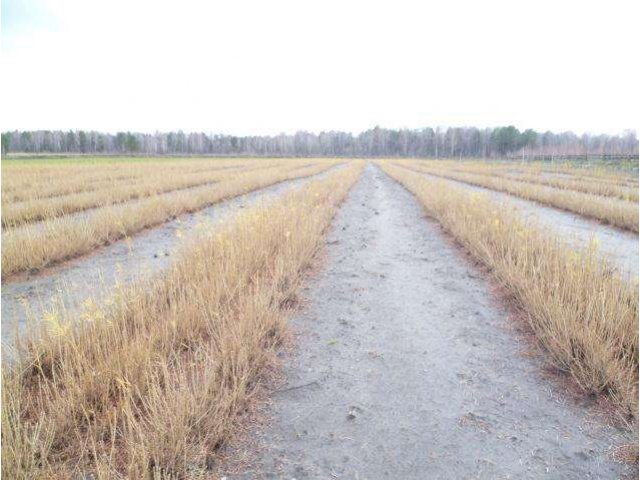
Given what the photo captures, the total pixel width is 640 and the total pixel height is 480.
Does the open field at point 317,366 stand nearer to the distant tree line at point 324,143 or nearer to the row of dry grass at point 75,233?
the row of dry grass at point 75,233

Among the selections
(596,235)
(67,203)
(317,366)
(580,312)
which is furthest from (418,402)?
(67,203)

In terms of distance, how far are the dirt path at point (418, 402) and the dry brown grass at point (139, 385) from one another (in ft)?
0.98

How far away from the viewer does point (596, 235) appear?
770 centimetres

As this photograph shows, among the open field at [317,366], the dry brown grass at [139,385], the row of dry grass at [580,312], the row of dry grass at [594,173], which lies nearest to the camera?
the dry brown grass at [139,385]

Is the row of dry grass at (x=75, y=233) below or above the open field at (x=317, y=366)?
above

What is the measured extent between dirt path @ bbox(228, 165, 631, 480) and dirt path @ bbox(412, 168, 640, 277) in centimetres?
273

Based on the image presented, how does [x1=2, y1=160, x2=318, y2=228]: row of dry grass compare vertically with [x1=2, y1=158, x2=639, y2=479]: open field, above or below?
above

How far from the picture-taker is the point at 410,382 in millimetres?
2791

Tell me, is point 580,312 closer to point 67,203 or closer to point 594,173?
point 67,203

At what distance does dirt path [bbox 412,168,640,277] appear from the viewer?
19.3 ft

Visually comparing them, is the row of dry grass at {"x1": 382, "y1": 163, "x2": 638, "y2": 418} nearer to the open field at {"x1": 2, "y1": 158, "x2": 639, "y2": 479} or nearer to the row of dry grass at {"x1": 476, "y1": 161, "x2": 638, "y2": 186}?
the open field at {"x1": 2, "y1": 158, "x2": 639, "y2": 479}

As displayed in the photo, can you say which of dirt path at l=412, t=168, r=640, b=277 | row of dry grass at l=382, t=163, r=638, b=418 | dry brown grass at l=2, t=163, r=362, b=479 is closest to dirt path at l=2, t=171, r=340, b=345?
dry brown grass at l=2, t=163, r=362, b=479

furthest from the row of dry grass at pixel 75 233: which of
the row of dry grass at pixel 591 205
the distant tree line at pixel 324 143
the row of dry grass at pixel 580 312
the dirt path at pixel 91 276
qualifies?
the distant tree line at pixel 324 143

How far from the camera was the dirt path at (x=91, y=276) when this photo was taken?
3.91 metres
